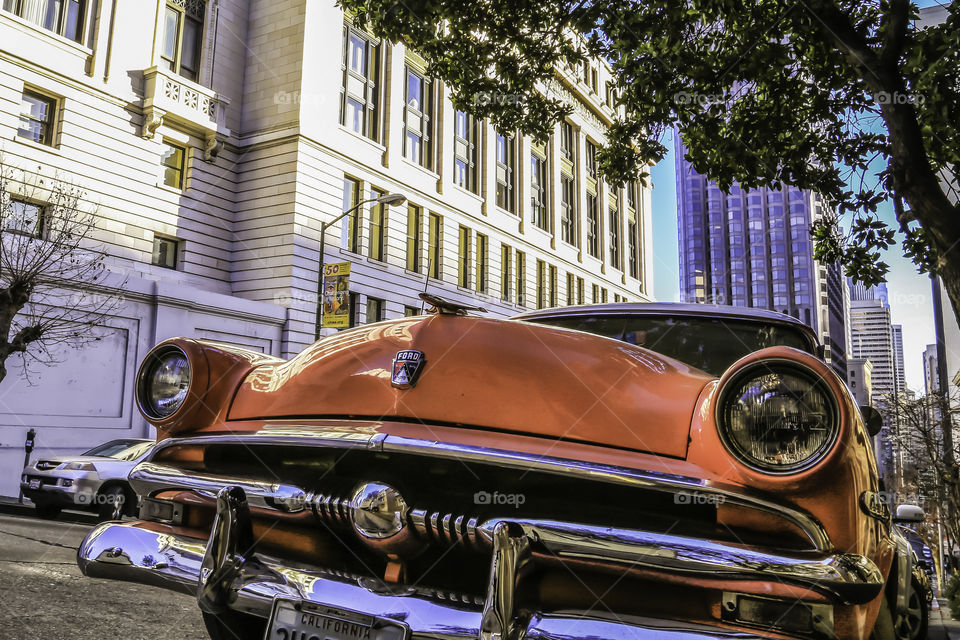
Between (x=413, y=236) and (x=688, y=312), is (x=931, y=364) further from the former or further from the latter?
(x=688, y=312)

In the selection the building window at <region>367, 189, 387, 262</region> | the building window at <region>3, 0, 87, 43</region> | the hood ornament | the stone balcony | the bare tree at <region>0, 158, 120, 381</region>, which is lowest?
the hood ornament

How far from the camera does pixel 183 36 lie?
2183 centimetres

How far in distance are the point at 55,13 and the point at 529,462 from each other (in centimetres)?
2196

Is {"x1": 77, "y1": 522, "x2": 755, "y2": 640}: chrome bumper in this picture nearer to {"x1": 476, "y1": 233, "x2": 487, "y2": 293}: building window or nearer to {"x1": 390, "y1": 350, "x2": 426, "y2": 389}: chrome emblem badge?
{"x1": 390, "y1": 350, "x2": 426, "y2": 389}: chrome emblem badge

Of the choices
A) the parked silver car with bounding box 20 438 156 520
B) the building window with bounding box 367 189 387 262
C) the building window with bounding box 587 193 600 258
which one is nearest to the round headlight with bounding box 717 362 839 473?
the parked silver car with bounding box 20 438 156 520

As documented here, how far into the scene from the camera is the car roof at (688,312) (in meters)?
3.25

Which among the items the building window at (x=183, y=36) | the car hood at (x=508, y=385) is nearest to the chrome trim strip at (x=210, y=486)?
the car hood at (x=508, y=385)

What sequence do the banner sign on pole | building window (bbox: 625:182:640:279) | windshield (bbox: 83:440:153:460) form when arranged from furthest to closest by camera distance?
building window (bbox: 625:182:640:279), the banner sign on pole, windshield (bbox: 83:440:153:460)

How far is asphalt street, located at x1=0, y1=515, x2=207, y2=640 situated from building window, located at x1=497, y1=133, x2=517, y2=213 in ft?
97.3

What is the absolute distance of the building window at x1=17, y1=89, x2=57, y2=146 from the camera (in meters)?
17.6

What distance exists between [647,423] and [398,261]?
81.2 feet

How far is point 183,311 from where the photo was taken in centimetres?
1812

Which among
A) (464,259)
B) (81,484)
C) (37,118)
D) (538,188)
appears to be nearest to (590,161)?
(538,188)

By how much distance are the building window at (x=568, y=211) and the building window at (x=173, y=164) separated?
22.3 meters
